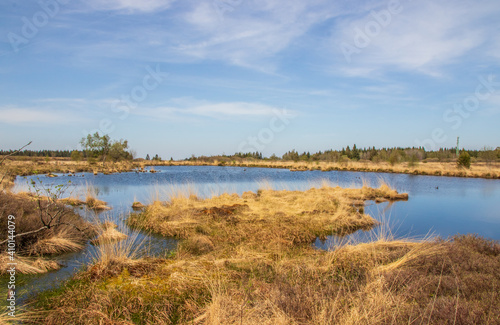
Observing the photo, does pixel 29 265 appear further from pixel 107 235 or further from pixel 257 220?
pixel 257 220

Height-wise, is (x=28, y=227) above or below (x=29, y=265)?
above

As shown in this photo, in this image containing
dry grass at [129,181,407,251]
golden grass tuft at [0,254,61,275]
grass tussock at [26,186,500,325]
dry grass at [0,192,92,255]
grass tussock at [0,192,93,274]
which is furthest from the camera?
dry grass at [129,181,407,251]

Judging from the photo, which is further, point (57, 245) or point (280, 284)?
point (57, 245)

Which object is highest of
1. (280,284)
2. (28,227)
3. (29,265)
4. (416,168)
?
(416,168)

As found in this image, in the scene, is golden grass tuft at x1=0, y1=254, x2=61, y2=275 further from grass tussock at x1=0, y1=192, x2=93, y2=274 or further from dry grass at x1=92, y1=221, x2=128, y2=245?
dry grass at x1=92, y1=221, x2=128, y2=245

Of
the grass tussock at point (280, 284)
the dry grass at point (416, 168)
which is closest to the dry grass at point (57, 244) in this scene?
the grass tussock at point (280, 284)

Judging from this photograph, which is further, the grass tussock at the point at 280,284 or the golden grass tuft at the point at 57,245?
the golden grass tuft at the point at 57,245

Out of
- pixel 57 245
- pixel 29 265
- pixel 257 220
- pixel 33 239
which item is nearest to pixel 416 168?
pixel 257 220

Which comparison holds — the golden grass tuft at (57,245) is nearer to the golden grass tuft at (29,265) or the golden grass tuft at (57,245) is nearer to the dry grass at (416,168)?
the golden grass tuft at (29,265)

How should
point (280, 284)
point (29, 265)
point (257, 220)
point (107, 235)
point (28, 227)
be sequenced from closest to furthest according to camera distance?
point (280, 284) → point (29, 265) → point (28, 227) → point (107, 235) → point (257, 220)

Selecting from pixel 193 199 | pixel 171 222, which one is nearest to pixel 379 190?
pixel 193 199

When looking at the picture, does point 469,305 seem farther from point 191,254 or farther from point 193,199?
point 193,199

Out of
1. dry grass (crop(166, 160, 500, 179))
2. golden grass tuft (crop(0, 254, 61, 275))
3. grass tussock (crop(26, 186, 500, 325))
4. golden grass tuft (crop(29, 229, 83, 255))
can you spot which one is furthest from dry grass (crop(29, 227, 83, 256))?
dry grass (crop(166, 160, 500, 179))

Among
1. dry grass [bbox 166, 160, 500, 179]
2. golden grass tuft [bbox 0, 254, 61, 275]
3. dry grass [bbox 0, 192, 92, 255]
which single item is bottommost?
golden grass tuft [bbox 0, 254, 61, 275]
